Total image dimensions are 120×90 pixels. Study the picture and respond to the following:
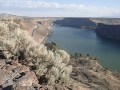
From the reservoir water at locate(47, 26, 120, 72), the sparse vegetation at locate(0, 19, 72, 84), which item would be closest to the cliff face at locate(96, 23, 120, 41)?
the reservoir water at locate(47, 26, 120, 72)

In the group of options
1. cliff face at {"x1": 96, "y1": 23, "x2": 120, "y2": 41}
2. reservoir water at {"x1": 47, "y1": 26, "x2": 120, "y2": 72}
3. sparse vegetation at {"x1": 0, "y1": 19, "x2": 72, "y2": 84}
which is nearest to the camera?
sparse vegetation at {"x1": 0, "y1": 19, "x2": 72, "y2": 84}

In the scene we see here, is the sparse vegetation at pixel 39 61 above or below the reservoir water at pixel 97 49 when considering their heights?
above

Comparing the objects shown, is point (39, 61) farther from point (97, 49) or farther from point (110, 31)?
point (110, 31)

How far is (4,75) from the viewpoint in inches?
707

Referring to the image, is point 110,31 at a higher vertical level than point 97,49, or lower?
lower

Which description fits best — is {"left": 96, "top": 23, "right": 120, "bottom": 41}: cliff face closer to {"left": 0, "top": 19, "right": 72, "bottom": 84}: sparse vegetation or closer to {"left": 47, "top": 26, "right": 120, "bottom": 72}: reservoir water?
{"left": 47, "top": 26, "right": 120, "bottom": 72}: reservoir water

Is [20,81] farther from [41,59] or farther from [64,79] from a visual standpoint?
[41,59]

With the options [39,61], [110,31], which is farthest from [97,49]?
[39,61]

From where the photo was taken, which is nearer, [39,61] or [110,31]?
[39,61]

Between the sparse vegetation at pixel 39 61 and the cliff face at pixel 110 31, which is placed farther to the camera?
the cliff face at pixel 110 31

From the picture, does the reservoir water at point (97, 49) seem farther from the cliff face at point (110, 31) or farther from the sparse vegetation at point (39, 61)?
the sparse vegetation at point (39, 61)

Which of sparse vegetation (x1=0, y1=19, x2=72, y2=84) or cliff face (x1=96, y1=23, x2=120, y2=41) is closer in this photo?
sparse vegetation (x1=0, y1=19, x2=72, y2=84)

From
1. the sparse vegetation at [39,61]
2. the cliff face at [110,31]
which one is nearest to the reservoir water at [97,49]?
the cliff face at [110,31]

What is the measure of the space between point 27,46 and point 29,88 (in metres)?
13.1
